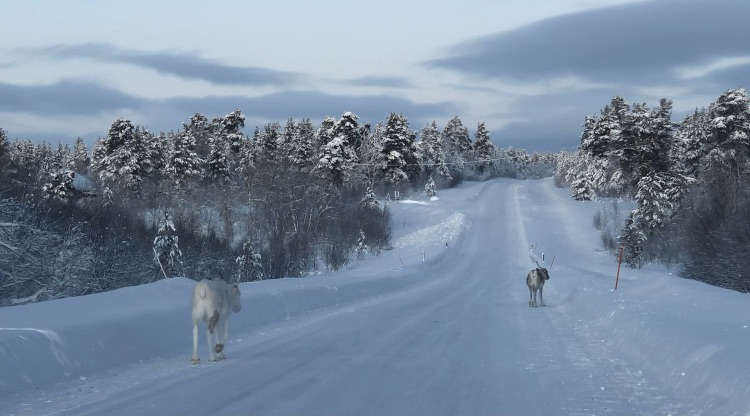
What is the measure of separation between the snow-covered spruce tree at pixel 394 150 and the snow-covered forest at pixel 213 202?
0.17 meters

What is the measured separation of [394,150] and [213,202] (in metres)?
25.1

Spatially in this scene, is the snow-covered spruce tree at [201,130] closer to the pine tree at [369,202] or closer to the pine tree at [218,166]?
the pine tree at [218,166]

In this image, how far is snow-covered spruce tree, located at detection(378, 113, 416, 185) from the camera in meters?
84.8

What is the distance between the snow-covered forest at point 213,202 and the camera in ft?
94.8

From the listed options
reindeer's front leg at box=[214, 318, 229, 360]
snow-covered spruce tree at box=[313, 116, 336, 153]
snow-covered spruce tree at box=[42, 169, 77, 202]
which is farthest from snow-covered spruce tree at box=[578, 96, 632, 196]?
reindeer's front leg at box=[214, 318, 229, 360]

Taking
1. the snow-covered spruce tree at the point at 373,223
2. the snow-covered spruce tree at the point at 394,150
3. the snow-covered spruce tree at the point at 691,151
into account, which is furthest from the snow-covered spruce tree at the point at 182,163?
the snow-covered spruce tree at the point at 691,151

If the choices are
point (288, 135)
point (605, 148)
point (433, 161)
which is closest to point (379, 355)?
point (605, 148)

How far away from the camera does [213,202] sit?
236 feet

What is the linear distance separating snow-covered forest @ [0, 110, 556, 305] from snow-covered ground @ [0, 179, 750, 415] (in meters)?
2.47

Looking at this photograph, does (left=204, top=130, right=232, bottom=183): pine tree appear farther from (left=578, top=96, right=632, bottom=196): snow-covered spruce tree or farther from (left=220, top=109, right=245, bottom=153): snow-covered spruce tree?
(left=578, top=96, right=632, bottom=196): snow-covered spruce tree

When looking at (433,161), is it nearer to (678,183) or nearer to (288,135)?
(288,135)

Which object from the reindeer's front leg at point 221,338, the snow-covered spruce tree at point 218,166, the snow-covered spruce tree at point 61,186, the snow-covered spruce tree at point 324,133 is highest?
the snow-covered spruce tree at point 324,133

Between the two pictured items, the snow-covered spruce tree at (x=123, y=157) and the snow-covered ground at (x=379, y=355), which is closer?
the snow-covered ground at (x=379, y=355)

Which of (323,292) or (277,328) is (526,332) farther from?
(323,292)
